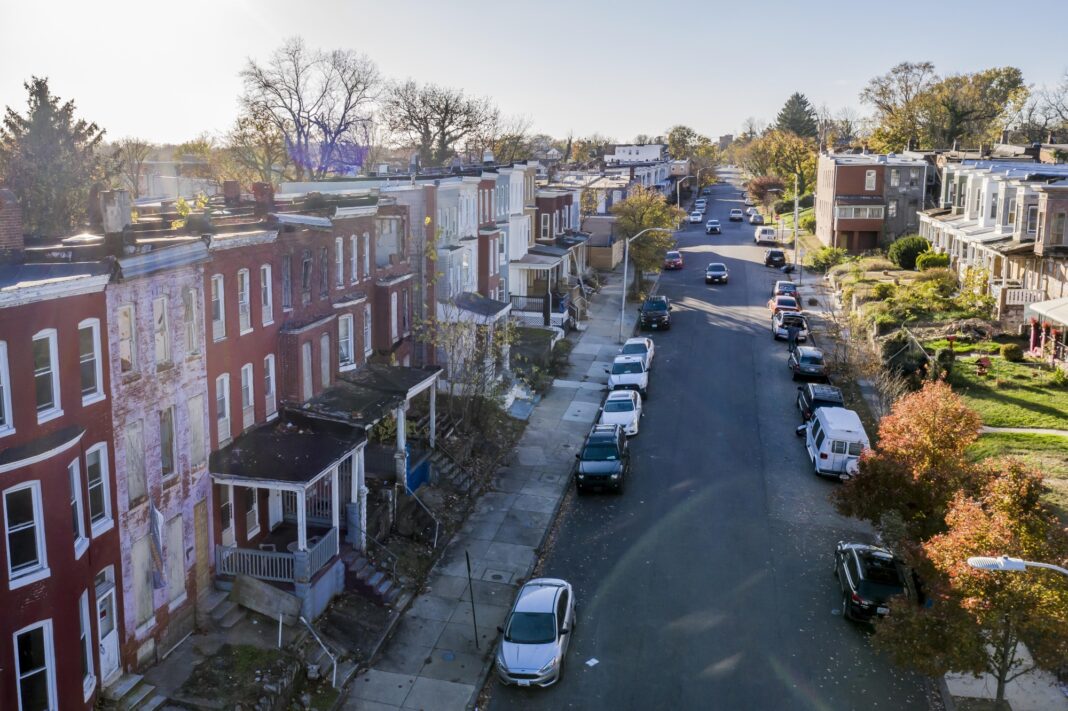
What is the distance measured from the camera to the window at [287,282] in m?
27.0

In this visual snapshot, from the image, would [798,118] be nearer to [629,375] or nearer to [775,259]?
[775,259]

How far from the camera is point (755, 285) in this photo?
72188 mm

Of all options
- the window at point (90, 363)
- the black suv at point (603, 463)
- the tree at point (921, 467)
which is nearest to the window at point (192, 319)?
the window at point (90, 363)

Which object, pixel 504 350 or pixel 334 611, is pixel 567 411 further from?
Answer: pixel 334 611

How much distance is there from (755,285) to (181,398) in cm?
5667

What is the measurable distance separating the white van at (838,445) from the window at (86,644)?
23.7 meters

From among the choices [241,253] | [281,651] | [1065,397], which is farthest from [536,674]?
[1065,397]

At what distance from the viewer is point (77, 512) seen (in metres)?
17.7

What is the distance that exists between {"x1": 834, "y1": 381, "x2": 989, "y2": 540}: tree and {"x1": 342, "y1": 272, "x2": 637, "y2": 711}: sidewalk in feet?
32.2

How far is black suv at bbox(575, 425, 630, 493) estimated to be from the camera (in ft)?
105

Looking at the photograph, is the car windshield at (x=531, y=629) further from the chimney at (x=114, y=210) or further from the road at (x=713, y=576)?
the chimney at (x=114, y=210)

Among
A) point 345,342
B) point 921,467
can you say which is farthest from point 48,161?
point 921,467

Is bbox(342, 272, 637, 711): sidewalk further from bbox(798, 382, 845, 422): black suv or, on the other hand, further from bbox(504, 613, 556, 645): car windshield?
bbox(798, 382, 845, 422): black suv

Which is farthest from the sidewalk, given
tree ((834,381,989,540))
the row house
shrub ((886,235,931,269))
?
shrub ((886,235,931,269))
